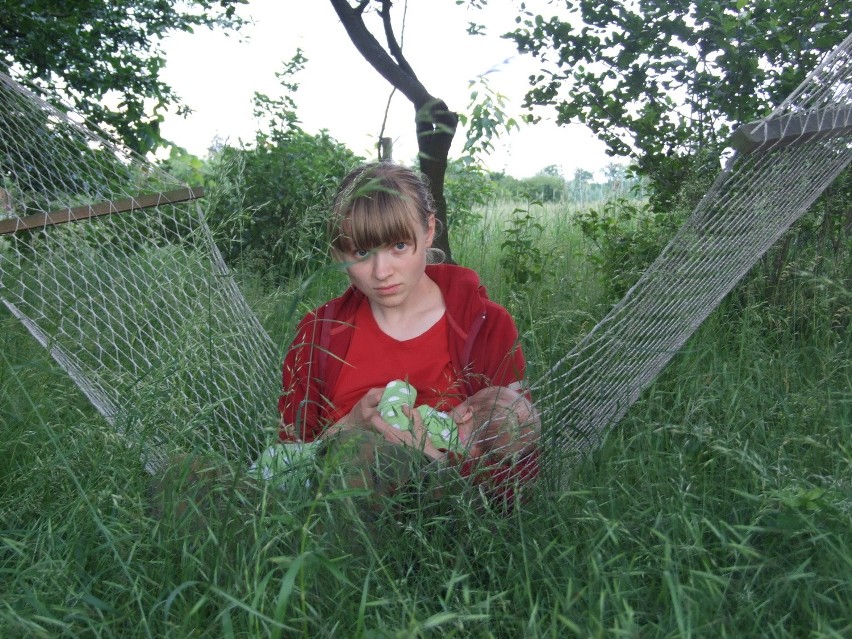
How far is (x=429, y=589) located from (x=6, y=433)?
1.30 m

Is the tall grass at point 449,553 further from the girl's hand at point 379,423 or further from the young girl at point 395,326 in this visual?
the young girl at point 395,326

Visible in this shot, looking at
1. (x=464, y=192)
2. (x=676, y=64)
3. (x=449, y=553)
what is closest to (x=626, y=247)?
(x=676, y=64)

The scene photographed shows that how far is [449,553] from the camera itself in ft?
5.48

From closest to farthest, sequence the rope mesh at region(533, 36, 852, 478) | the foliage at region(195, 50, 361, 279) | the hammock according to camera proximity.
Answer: the hammock < the rope mesh at region(533, 36, 852, 478) < the foliage at region(195, 50, 361, 279)

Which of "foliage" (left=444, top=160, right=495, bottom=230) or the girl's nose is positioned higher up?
the girl's nose

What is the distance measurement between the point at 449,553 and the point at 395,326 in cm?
82

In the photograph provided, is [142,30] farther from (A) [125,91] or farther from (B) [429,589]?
(B) [429,589]

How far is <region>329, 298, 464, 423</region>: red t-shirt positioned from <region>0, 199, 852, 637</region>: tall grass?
44 cm

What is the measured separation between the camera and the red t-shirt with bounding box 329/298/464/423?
227 cm

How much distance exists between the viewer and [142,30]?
497 centimetres

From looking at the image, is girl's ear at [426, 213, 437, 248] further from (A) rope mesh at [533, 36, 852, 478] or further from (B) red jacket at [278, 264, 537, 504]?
(A) rope mesh at [533, 36, 852, 478]

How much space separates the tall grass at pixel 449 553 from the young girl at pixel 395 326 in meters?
0.38

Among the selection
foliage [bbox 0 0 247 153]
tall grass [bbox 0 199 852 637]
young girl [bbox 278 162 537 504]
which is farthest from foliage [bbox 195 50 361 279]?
tall grass [bbox 0 199 852 637]

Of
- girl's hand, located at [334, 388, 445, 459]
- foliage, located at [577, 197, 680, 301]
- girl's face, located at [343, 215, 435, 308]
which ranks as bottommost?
foliage, located at [577, 197, 680, 301]
